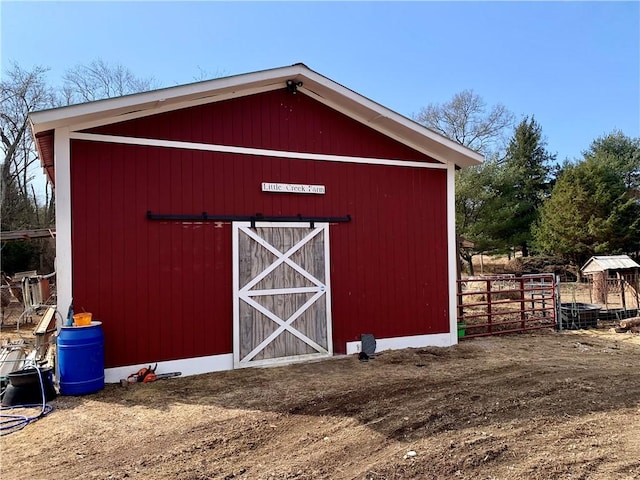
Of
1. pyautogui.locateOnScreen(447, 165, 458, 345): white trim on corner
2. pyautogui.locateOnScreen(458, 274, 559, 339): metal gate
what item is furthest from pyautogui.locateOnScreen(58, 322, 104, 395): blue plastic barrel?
pyautogui.locateOnScreen(458, 274, 559, 339): metal gate

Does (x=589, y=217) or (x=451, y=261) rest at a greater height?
(x=589, y=217)

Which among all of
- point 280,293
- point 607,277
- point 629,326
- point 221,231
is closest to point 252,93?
point 221,231

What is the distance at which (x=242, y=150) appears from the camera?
6613 millimetres

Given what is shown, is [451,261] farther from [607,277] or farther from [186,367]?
[607,277]

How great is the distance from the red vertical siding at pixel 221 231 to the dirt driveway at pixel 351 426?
2.86ft

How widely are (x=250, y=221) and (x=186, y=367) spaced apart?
2.15 metres

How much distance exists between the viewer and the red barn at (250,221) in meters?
5.73

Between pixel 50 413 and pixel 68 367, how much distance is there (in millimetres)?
599

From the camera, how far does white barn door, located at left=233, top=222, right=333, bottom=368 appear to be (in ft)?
21.5

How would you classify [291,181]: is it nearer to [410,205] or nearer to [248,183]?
[248,183]

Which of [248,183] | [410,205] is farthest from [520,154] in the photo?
[248,183]

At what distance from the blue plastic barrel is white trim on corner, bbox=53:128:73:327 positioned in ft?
1.29

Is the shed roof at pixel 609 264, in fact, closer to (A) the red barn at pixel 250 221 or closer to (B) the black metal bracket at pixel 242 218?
(A) the red barn at pixel 250 221

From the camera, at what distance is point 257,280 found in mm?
6641
